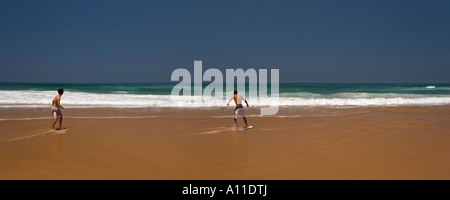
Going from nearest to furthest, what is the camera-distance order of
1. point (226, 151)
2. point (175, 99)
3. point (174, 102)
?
point (226, 151), point (174, 102), point (175, 99)

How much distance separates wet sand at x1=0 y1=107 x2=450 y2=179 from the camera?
4941 mm

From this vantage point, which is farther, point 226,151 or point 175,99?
point 175,99

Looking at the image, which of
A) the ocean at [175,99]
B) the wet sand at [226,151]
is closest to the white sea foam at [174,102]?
the ocean at [175,99]

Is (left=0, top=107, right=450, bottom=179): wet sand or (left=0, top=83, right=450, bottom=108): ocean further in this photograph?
(left=0, top=83, right=450, bottom=108): ocean

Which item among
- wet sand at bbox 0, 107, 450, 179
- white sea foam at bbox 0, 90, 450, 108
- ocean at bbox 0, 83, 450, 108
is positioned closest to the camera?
wet sand at bbox 0, 107, 450, 179

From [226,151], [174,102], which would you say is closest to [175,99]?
[174,102]

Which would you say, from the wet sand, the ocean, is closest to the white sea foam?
the ocean

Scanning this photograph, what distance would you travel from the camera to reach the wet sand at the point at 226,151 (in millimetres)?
4941

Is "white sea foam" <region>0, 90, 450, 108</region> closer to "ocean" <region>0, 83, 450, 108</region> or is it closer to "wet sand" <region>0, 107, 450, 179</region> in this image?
"ocean" <region>0, 83, 450, 108</region>

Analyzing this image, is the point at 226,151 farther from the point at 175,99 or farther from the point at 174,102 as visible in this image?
the point at 175,99

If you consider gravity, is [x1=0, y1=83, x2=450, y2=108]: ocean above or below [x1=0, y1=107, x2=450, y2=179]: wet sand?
above

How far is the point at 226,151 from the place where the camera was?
6.40m

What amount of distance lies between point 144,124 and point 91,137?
7.79 ft
